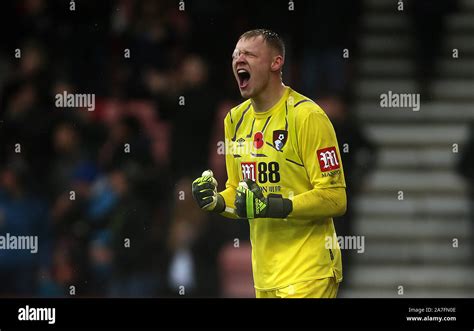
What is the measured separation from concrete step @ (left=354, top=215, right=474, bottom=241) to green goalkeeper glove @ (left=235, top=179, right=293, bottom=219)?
2368mm

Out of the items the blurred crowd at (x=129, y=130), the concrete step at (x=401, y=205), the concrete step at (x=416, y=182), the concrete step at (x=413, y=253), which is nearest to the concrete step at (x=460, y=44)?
the blurred crowd at (x=129, y=130)

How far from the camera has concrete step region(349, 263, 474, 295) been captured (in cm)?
1034

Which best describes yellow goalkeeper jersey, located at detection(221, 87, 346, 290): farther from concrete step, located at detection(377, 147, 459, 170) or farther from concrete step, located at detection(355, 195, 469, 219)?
concrete step, located at detection(377, 147, 459, 170)

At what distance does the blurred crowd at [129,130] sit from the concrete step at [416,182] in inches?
13.4

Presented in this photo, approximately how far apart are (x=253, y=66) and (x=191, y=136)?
224 cm

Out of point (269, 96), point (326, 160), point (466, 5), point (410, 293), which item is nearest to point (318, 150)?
point (326, 160)

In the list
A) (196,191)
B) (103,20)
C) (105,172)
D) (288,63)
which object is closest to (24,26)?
(103,20)

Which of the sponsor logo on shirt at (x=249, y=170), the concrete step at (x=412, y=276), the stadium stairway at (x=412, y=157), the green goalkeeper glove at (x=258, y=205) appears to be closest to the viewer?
the green goalkeeper glove at (x=258, y=205)

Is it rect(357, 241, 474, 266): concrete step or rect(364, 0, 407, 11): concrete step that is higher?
rect(364, 0, 407, 11): concrete step

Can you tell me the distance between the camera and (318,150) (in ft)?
27.1

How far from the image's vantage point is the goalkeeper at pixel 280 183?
27.0 feet

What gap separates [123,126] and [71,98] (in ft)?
1.81

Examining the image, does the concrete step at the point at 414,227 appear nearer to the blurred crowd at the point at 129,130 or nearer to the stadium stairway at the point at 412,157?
the stadium stairway at the point at 412,157

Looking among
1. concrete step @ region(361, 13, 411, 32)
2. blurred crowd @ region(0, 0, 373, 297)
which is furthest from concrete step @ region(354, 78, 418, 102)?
concrete step @ region(361, 13, 411, 32)
